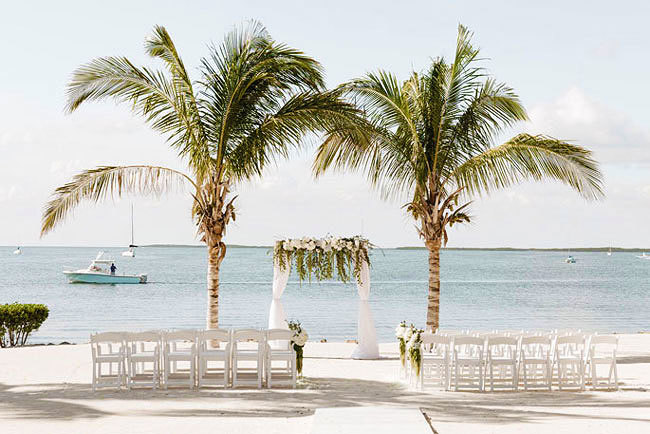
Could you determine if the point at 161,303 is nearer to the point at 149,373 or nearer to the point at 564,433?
the point at 149,373

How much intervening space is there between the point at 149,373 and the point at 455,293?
49121 mm

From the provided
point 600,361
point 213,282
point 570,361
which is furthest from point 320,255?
point 600,361

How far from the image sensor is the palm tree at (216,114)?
1446 centimetres

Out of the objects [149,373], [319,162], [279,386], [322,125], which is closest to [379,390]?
[279,386]

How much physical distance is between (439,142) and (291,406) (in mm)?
7599

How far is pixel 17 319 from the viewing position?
17.2 metres

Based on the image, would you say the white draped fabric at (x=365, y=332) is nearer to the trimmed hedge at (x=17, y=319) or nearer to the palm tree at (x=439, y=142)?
the palm tree at (x=439, y=142)

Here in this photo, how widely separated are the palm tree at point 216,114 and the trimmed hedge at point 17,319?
396 centimetres

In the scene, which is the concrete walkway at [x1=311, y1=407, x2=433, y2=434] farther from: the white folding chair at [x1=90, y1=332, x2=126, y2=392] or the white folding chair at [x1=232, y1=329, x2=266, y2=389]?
the white folding chair at [x1=90, y1=332, x2=126, y2=392]

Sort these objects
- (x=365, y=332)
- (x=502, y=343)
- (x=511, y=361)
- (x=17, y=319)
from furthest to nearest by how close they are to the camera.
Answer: (x=17, y=319) → (x=365, y=332) → (x=511, y=361) → (x=502, y=343)

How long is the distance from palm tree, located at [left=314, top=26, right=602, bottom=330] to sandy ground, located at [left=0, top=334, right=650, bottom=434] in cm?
386

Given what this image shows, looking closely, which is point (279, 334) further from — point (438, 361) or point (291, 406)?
point (438, 361)

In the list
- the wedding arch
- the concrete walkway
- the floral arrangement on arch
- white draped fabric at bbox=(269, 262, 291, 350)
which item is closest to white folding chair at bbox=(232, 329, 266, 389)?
the concrete walkway

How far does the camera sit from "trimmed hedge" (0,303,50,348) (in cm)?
1709
